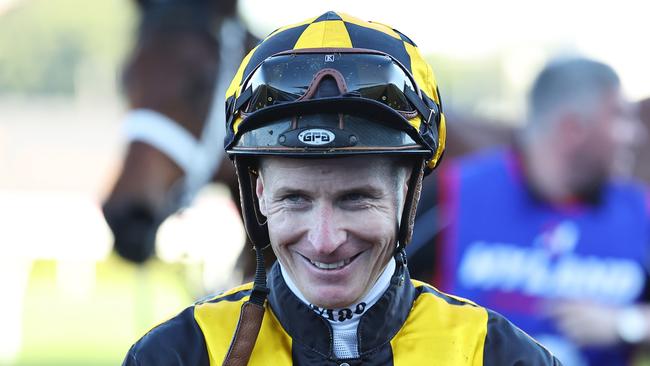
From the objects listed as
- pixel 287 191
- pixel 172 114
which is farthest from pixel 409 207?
pixel 172 114

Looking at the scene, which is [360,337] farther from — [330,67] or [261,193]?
[330,67]

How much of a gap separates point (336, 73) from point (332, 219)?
0.29 metres

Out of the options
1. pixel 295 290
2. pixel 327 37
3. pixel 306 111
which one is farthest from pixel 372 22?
pixel 295 290

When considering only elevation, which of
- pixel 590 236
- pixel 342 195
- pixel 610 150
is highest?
pixel 342 195

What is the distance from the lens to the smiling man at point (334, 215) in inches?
88.1

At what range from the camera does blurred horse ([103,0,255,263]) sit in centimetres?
610

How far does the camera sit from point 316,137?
→ 2199 mm

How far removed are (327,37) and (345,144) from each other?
0.31m

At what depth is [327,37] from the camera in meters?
2.40

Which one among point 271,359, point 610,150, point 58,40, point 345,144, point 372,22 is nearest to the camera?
point 345,144

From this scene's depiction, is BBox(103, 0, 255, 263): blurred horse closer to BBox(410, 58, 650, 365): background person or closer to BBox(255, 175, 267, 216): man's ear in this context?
BBox(410, 58, 650, 365): background person

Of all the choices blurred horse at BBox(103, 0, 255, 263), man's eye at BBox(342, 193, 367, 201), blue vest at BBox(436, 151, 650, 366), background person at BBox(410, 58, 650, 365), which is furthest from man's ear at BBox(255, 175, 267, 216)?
blurred horse at BBox(103, 0, 255, 263)

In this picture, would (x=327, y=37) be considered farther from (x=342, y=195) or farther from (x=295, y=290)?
(x=295, y=290)

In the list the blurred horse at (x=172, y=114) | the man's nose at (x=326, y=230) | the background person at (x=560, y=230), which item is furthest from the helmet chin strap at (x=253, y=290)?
the blurred horse at (x=172, y=114)
